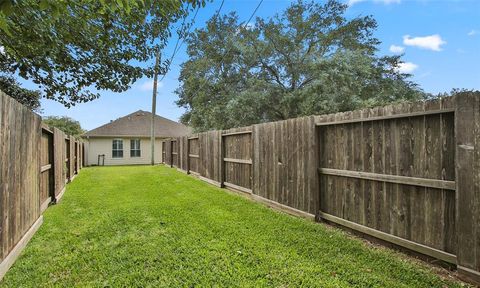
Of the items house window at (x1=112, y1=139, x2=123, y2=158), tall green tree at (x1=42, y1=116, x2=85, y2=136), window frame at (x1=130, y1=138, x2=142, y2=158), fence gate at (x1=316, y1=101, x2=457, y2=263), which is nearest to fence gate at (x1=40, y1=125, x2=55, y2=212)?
fence gate at (x1=316, y1=101, x2=457, y2=263)

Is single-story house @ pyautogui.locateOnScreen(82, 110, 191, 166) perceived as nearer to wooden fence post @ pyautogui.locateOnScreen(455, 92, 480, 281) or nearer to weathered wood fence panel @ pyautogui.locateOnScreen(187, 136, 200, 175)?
weathered wood fence panel @ pyautogui.locateOnScreen(187, 136, 200, 175)

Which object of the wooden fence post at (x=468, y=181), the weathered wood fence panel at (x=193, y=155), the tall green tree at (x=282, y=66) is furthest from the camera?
the tall green tree at (x=282, y=66)

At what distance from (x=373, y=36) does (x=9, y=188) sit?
20.7 m

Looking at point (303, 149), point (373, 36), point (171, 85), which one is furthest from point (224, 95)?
point (303, 149)

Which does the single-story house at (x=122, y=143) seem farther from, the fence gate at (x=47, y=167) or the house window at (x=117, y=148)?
the fence gate at (x=47, y=167)

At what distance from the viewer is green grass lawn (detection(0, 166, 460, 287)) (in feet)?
8.54

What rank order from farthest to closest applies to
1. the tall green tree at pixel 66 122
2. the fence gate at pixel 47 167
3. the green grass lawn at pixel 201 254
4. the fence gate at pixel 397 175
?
1. the tall green tree at pixel 66 122
2. the fence gate at pixel 47 167
3. the fence gate at pixel 397 175
4. the green grass lawn at pixel 201 254

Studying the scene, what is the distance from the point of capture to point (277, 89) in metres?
16.6

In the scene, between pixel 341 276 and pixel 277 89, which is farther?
pixel 277 89

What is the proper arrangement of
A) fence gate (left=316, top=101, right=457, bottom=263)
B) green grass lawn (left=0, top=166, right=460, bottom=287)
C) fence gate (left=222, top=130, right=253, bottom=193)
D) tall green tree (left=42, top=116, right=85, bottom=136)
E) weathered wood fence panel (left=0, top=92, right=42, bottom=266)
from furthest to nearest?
tall green tree (left=42, top=116, right=85, bottom=136), fence gate (left=222, top=130, right=253, bottom=193), weathered wood fence panel (left=0, top=92, right=42, bottom=266), fence gate (left=316, top=101, right=457, bottom=263), green grass lawn (left=0, top=166, right=460, bottom=287)

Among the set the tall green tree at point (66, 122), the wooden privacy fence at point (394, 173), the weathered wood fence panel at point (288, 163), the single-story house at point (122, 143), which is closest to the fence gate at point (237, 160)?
the weathered wood fence panel at point (288, 163)

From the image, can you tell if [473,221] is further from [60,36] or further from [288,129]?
[60,36]

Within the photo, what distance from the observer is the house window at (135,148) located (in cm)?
2231

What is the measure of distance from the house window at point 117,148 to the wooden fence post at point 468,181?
22.5 metres
